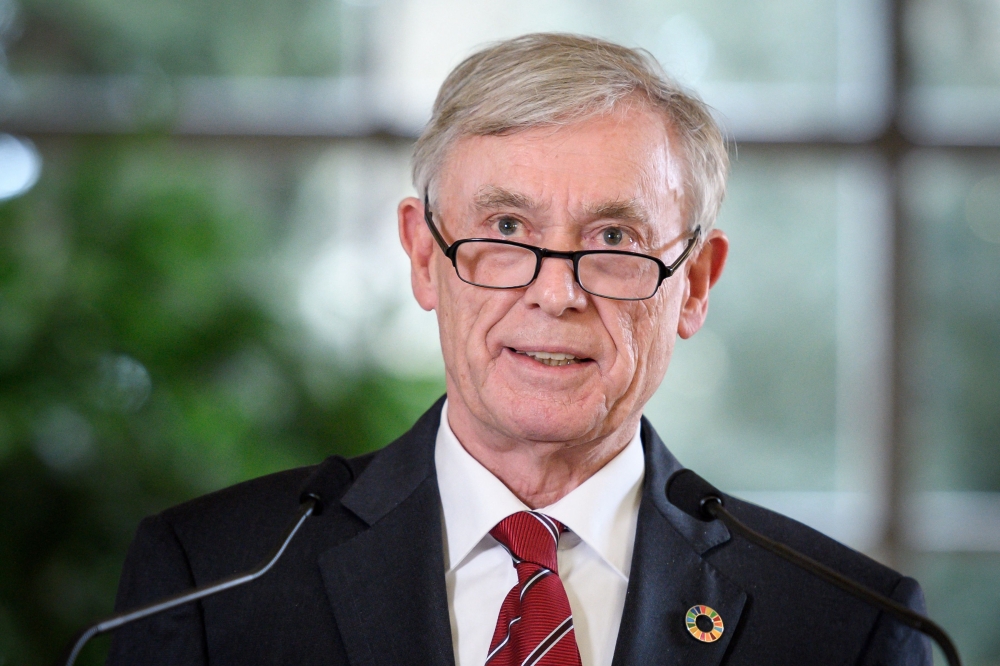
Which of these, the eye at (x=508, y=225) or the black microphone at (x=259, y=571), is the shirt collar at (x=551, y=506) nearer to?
the black microphone at (x=259, y=571)

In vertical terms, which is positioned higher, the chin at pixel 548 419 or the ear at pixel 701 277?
the ear at pixel 701 277

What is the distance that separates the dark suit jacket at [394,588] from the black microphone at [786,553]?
4.9 inches

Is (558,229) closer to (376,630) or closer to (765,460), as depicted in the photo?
(376,630)

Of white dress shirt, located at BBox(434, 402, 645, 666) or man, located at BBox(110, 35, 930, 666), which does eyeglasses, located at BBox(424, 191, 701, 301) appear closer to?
man, located at BBox(110, 35, 930, 666)

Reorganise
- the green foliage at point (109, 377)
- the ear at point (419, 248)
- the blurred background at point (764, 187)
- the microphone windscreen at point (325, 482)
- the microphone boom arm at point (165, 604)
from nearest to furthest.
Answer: the microphone boom arm at point (165, 604)
the microphone windscreen at point (325, 482)
the ear at point (419, 248)
the green foliage at point (109, 377)
the blurred background at point (764, 187)

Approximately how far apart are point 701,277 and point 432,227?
1.59 feet

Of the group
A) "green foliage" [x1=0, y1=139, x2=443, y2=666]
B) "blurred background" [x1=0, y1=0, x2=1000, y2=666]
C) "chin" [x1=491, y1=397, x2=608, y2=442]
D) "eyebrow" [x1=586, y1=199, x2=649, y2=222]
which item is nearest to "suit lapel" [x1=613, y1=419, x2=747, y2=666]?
"chin" [x1=491, y1=397, x2=608, y2=442]

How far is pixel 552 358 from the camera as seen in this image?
60.2 inches

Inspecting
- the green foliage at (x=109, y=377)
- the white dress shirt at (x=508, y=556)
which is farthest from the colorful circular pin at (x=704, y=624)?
the green foliage at (x=109, y=377)

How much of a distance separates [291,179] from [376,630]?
8.09 ft

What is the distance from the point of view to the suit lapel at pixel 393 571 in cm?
145

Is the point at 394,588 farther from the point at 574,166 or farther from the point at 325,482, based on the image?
the point at 574,166

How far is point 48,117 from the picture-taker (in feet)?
11.7

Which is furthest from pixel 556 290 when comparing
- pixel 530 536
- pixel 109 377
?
pixel 109 377
